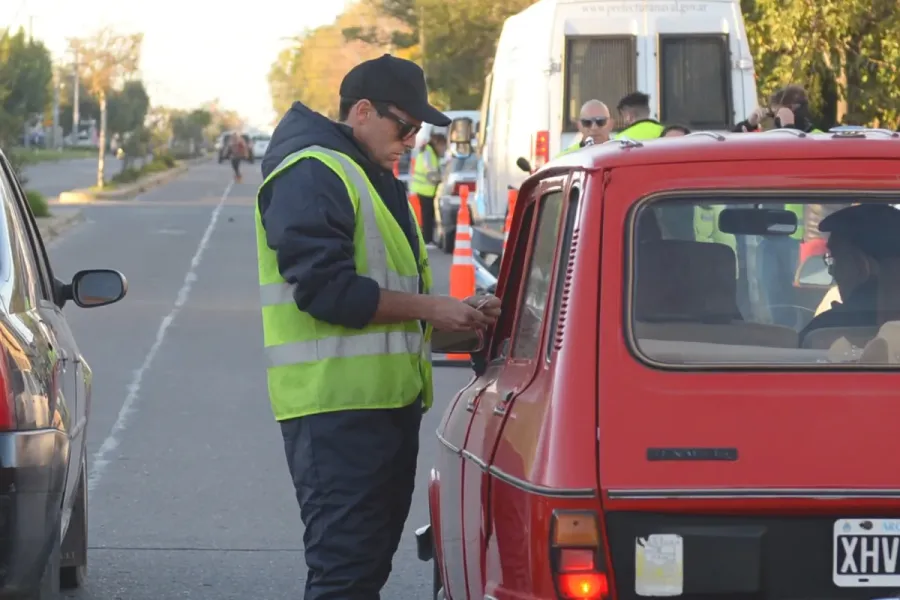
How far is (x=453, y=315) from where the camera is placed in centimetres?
451

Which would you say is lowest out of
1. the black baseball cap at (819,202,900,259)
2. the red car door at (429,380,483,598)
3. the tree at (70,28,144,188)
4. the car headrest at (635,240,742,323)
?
the red car door at (429,380,483,598)

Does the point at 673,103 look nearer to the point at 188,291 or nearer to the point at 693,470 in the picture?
the point at 188,291

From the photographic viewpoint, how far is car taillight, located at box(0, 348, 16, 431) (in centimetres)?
418

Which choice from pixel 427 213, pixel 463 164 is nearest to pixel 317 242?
pixel 463 164

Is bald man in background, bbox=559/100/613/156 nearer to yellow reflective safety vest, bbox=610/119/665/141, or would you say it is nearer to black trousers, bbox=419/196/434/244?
yellow reflective safety vest, bbox=610/119/665/141

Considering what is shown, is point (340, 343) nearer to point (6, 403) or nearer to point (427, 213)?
point (6, 403)

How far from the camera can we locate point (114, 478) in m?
8.73

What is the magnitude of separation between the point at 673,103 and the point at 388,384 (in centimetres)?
1278

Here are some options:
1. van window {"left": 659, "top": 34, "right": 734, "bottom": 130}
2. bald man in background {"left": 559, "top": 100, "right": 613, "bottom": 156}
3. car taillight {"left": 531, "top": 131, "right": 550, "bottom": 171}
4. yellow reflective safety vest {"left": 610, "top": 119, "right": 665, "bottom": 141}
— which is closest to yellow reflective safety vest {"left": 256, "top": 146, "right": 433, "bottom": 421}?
yellow reflective safety vest {"left": 610, "top": 119, "right": 665, "bottom": 141}

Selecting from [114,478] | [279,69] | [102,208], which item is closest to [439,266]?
[114,478]

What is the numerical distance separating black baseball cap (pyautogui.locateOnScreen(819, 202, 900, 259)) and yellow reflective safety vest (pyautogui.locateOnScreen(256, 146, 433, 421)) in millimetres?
1227

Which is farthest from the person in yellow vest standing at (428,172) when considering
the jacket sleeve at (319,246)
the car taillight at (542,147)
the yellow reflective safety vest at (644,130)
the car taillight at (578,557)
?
the car taillight at (578,557)

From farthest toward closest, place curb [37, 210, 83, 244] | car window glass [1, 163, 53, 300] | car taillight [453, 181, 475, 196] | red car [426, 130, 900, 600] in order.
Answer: curb [37, 210, 83, 244]
car taillight [453, 181, 475, 196]
car window glass [1, 163, 53, 300]
red car [426, 130, 900, 600]

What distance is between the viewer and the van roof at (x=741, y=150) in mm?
3744
